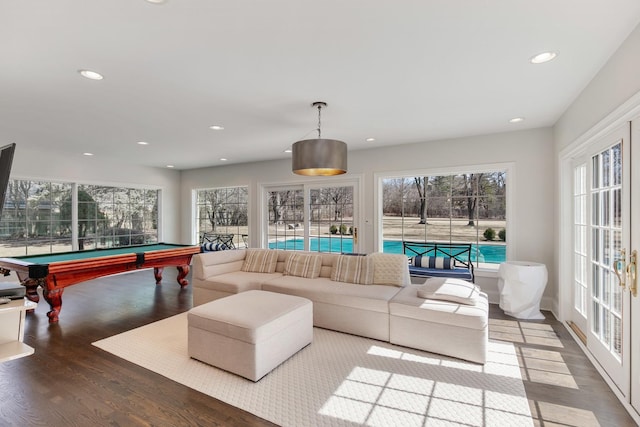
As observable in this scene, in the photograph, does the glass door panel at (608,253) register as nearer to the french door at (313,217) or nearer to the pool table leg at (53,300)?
the french door at (313,217)

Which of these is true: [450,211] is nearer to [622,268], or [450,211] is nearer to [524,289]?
[524,289]

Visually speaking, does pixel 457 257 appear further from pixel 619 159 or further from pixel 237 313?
pixel 237 313

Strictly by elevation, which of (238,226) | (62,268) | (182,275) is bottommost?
(182,275)

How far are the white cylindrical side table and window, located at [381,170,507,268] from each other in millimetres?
957

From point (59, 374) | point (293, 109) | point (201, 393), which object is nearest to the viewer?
point (201, 393)

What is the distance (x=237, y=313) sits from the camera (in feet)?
8.52

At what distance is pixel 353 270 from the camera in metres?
3.80

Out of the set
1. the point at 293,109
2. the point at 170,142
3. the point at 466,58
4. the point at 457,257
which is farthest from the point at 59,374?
the point at 457,257

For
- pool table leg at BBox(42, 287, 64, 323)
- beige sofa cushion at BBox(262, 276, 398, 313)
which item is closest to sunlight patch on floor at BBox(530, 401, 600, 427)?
beige sofa cushion at BBox(262, 276, 398, 313)

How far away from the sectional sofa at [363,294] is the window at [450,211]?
1.64m

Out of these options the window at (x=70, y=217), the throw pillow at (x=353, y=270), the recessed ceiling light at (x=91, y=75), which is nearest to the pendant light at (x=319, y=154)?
the throw pillow at (x=353, y=270)

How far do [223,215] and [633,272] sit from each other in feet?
22.9

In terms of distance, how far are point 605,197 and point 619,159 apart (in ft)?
1.41

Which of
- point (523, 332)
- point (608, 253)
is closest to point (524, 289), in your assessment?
point (523, 332)
